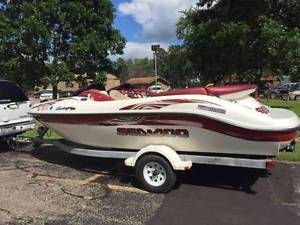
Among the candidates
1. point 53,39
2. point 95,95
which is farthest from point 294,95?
point 95,95

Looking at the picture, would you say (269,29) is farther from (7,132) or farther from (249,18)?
(7,132)

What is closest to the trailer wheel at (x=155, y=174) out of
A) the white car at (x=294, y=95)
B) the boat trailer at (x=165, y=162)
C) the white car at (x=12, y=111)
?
the boat trailer at (x=165, y=162)

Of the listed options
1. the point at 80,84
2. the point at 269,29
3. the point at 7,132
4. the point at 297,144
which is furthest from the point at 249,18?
the point at 7,132

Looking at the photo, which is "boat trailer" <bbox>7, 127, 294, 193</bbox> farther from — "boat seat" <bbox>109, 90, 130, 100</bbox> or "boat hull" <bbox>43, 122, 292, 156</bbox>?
"boat seat" <bbox>109, 90, 130, 100</bbox>

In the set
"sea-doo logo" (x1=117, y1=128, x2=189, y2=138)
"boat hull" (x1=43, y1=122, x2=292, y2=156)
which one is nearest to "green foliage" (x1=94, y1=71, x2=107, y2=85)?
"boat hull" (x1=43, y1=122, x2=292, y2=156)

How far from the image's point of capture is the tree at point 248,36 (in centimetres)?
1705

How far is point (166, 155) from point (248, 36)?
12.1m

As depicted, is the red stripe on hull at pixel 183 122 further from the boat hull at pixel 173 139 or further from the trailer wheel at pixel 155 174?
the trailer wheel at pixel 155 174

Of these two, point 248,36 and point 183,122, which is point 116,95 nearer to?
point 183,122

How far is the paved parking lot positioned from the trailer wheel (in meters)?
0.15

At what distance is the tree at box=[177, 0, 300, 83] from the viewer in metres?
17.0

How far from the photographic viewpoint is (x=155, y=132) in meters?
7.38

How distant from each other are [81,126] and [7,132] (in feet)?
9.75

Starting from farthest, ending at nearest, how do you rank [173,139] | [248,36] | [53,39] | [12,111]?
[53,39], [248,36], [12,111], [173,139]
